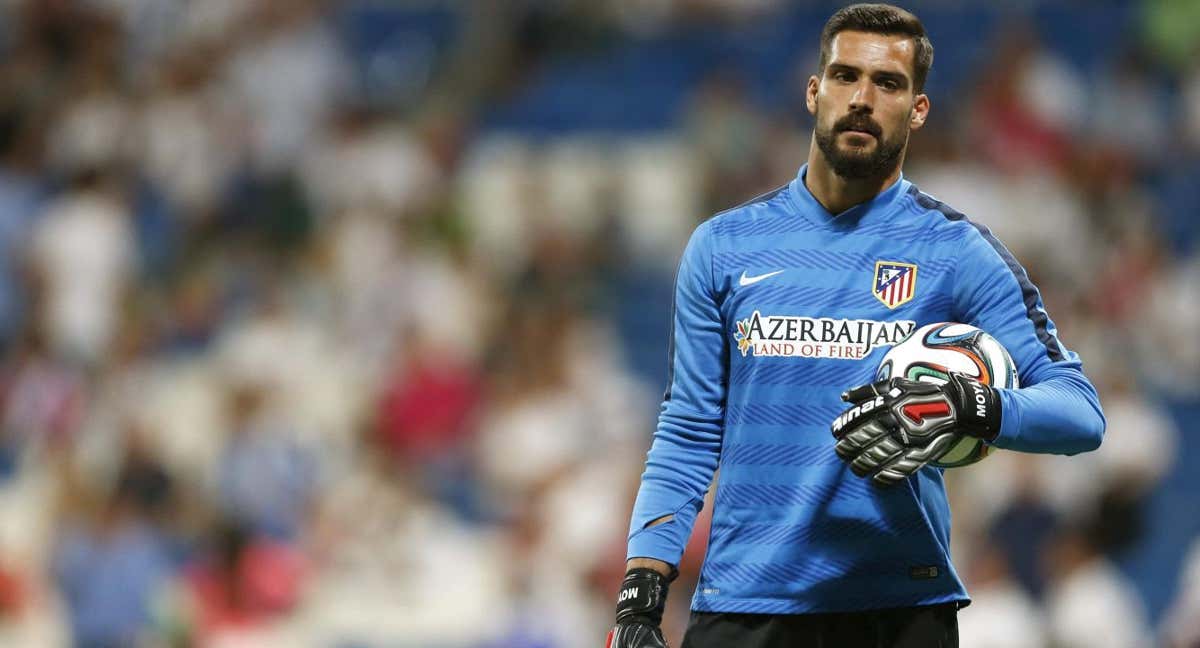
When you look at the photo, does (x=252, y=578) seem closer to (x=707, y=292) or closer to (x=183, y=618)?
(x=183, y=618)

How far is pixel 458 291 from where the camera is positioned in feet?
40.1

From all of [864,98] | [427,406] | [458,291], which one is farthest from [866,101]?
[458,291]

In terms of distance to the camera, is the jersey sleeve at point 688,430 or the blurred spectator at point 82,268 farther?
the blurred spectator at point 82,268

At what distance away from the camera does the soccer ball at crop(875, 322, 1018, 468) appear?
3.62m

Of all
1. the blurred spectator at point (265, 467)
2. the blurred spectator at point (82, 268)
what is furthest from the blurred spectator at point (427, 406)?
the blurred spectator at point (82, 268)

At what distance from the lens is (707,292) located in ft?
13.2

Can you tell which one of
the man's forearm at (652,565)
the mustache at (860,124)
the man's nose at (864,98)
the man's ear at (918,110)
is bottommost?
the man's forearm at (652,565)

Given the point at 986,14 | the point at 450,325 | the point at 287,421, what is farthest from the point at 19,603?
the point at 986,14

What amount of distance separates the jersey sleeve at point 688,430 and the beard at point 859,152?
33 centimetres

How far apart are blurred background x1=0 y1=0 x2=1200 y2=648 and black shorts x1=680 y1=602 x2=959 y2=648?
14.3 ft

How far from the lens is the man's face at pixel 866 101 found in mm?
3859

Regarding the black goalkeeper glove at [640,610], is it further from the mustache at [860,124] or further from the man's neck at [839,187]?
the mustache at [860,124]

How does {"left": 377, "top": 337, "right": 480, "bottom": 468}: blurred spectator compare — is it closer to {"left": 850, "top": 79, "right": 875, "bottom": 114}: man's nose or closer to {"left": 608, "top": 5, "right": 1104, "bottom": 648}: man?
{"left": 608, "top": 5, "right": 1104, "bottom": 648}: man

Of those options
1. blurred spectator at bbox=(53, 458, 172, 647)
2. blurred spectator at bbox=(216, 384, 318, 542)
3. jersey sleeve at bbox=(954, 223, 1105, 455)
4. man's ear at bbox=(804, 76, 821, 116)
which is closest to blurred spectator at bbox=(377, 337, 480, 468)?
blurred spectator at bbox=(216, 384, 318, 542)
